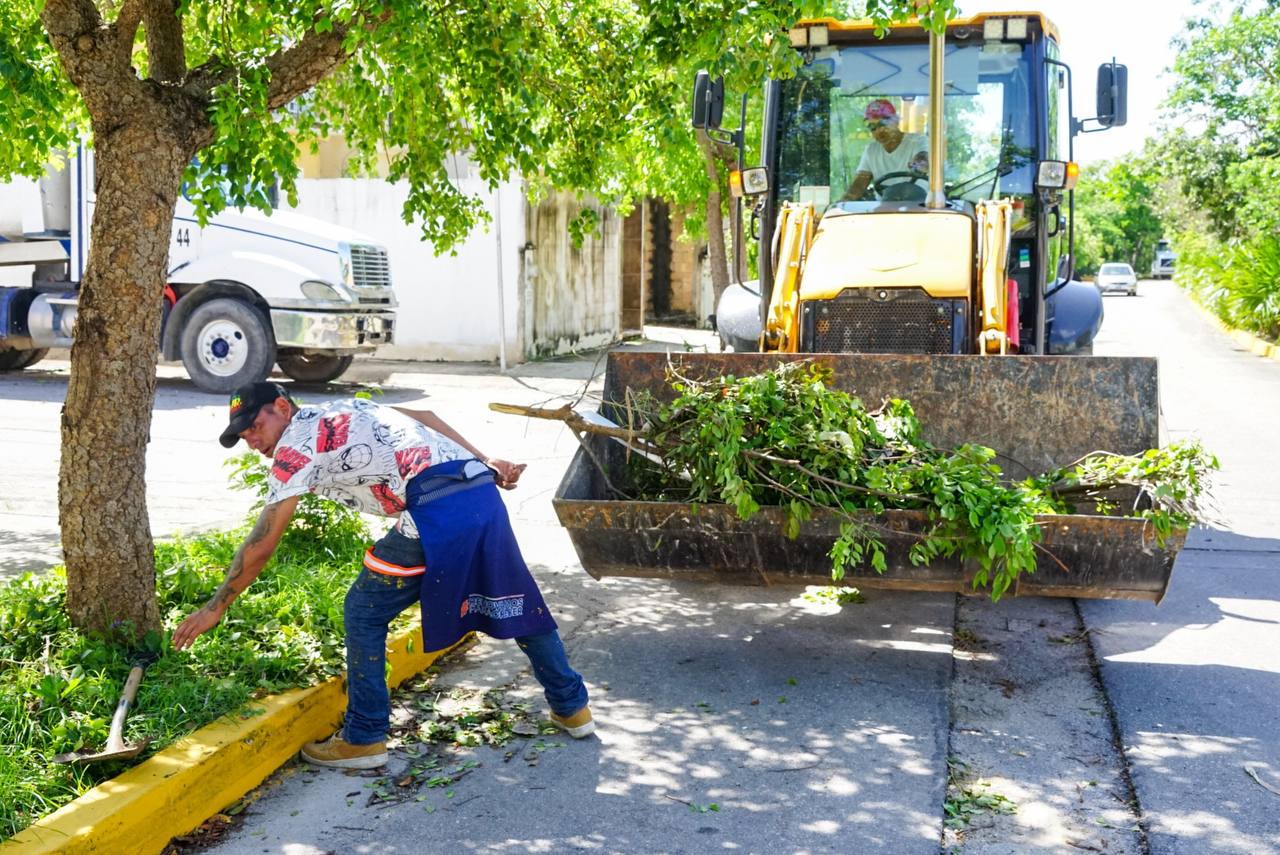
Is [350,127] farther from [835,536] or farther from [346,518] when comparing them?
[835,536]

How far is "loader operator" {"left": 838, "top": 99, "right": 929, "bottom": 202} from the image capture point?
826cm

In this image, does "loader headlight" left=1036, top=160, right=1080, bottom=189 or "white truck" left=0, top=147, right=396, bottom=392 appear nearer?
"loader headlight" left=1036, top=160, right=1080, bottom=189

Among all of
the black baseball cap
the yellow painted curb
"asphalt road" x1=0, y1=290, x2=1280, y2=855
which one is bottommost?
"asphalt road" x1=0, y1=290, x2=1280, y2=855

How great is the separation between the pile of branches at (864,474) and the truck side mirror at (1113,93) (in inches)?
126

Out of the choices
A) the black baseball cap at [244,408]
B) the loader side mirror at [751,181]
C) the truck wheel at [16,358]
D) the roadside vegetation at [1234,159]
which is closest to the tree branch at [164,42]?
the black baseball cap at [244,408]

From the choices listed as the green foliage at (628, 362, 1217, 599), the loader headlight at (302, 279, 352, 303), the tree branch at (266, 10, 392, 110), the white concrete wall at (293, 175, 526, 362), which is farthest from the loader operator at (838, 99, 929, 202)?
the white concrete wall at (293, 175, 526, 362)

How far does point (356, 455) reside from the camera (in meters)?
4.52

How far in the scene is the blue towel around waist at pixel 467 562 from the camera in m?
4.56

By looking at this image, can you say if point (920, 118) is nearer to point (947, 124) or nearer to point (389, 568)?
point (947, 124)

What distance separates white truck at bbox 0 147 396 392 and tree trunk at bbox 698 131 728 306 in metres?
6.19

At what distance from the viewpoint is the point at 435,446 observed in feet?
15.2

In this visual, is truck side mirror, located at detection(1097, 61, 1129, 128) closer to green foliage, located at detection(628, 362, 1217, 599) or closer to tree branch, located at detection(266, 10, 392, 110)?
green foliage, located at detection(628, 362, 1217, 599)

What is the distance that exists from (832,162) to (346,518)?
12.6 feet

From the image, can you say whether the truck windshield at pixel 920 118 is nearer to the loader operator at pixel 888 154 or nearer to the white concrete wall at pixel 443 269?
the loader operator at pixel 888 154
